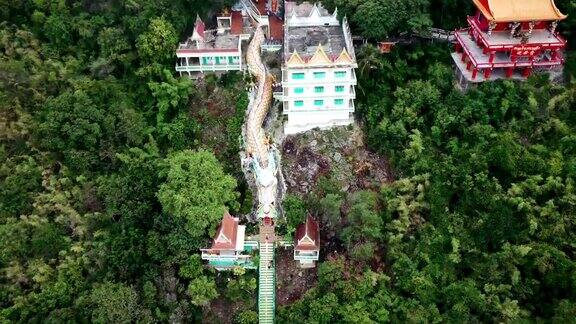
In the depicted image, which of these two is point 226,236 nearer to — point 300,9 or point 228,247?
point 228,247

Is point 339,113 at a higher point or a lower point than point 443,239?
higher

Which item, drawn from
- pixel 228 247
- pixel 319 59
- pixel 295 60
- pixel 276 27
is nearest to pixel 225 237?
pixel 228 247

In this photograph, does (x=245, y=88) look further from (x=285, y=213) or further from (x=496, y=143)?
(x=496, y=143)

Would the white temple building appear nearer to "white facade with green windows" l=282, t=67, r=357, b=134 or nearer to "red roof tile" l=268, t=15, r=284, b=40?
"white facade with green windows" l=282, t=67, r=357, b=134

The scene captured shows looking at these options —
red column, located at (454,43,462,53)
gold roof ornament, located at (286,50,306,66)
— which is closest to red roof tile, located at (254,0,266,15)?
gold roof ornament, located at (286,50,306,66)

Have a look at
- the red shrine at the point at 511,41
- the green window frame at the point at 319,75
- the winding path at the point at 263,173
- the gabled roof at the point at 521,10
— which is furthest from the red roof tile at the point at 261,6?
the gabled roof at the point at 521,10

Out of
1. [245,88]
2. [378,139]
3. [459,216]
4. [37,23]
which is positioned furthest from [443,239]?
[37,23]

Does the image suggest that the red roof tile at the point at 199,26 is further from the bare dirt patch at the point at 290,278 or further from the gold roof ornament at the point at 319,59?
the bare dirt patch at the point at 290,278

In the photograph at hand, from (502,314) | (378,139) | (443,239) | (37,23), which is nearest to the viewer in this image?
(502,314)
